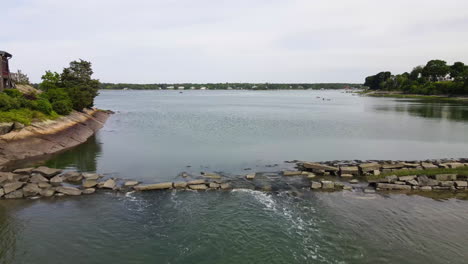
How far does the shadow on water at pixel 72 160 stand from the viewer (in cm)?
3272

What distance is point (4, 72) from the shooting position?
5256 centimetres

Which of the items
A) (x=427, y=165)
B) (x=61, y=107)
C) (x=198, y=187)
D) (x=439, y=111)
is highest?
(x=61, y=107)

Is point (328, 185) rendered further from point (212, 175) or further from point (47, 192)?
point (47, 192)

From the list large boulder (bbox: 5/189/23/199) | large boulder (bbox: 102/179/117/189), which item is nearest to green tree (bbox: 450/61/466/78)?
large boulder (bbox: 102/179/117/189)

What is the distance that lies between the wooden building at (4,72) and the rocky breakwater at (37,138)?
12734 millimetres

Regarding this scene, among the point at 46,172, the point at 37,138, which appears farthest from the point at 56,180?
the point at 37,138

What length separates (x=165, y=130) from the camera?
6016cm

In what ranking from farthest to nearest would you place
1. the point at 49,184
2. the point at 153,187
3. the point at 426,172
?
the point at 426,172 → the point at 49,184 → the point at 153,187

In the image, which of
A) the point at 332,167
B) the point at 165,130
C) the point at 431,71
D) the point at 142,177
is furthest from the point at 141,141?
the point at 431,71

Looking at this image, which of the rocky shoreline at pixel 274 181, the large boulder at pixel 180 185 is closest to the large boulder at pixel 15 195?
the rocky shoreline at pixel 274 181

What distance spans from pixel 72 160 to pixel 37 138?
689 cm

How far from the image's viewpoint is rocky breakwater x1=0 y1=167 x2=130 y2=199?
2373 cm

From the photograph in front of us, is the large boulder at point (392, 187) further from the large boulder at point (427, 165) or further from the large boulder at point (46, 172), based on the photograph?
the large boulder at point (46, 172)

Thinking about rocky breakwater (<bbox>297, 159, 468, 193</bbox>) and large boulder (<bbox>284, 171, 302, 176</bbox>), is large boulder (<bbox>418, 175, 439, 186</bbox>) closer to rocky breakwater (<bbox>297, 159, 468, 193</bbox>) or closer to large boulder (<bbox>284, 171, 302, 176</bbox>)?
rocky breakwater (<bbox>297, 159, 468, 193</bbox>)
